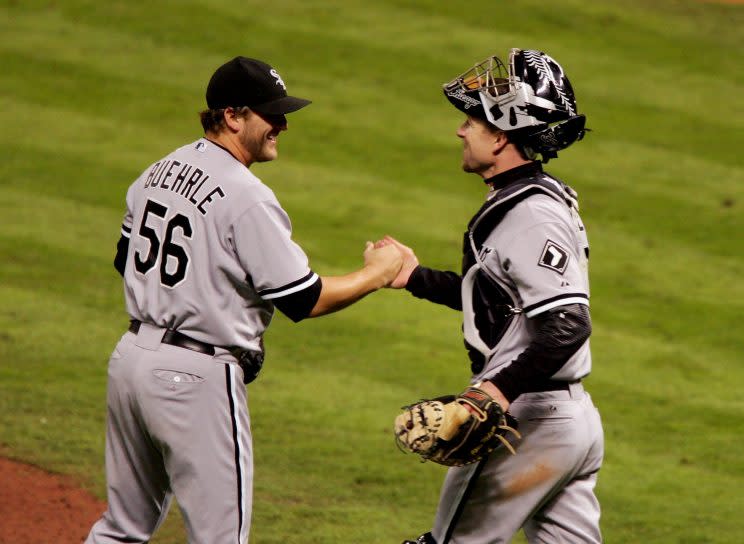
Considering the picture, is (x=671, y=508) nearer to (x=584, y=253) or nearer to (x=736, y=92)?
(x=584, y=253)

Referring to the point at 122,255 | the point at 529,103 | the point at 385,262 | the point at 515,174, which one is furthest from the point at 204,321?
the point at 529,103

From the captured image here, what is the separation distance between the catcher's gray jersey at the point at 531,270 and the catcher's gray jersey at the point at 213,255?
1.81 feet

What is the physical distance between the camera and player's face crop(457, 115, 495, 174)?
3.83 m

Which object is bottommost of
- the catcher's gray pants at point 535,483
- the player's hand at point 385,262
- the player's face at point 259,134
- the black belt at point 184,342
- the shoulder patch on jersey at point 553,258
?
the catcher's gray pants at point 535,483

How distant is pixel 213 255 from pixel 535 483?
1211 millimetres

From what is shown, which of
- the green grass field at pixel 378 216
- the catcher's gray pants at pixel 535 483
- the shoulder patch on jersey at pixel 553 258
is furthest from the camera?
the green grass field at pixel 378 216

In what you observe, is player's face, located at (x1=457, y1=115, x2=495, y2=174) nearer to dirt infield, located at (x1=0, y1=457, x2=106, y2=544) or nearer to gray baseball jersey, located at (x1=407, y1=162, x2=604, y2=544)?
gray baseball jersey, located at (x1=407, y1=162, x2=604, y2=544)

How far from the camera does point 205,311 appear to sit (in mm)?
3578

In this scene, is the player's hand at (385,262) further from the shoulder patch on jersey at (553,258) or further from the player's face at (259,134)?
the shoulder patch on jersey at (553,258)

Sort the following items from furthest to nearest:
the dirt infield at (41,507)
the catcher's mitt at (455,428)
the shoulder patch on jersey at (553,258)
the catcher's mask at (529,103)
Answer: the dirt infield at (41,507), the catcher's mask at (529,103), the shoulder patch on jersey at (553,258), the catcher's mitt at (455,428)

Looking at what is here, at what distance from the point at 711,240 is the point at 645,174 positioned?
1047mm

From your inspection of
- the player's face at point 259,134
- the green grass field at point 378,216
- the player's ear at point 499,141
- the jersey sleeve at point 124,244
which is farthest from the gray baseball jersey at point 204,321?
the green grass field at point 378,216

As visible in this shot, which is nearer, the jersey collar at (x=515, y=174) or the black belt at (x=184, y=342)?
the black belt at (x=184, y=342)

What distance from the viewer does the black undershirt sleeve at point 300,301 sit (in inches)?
142
